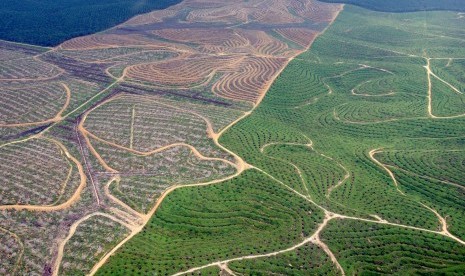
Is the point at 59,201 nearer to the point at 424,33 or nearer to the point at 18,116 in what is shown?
the point at 18,116

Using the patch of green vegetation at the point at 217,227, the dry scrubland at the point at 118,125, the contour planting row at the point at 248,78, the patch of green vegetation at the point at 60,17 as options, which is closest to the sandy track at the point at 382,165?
the patch of green vegetation at the point at 217,227

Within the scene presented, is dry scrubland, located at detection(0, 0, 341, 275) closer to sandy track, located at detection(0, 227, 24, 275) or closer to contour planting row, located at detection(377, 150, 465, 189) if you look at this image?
sandy track, located at detection(0, 227, 24, 275)

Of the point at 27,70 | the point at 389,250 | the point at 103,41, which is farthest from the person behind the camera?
the point at 103,41

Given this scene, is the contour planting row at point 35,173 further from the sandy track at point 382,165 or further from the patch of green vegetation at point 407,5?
the patch of green vegetation at point 407,5

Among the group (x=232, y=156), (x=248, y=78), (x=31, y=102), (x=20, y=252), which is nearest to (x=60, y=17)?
(x=31, y=102)

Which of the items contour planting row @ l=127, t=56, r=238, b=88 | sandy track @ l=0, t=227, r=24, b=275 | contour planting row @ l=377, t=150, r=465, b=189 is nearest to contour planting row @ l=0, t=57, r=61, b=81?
contour planting row @ l=127, t=56, r=238, b=88

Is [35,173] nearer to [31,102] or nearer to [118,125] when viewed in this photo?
[118,125]
